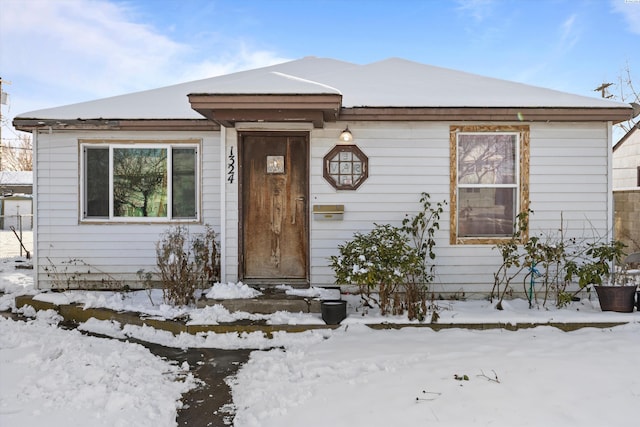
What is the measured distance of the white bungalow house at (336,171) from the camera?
277 inches

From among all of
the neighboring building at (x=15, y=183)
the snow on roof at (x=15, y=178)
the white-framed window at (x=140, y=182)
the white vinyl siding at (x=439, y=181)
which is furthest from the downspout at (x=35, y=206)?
the snow on roof at (x=15, y=178)

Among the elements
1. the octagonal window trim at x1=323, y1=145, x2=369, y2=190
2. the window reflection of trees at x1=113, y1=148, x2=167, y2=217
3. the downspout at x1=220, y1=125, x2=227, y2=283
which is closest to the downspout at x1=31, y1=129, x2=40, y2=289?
the window reflection of trees at x1=113, y1=148, x2=167, y2=217

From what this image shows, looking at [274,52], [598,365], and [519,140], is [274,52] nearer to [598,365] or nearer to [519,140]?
[519,140]

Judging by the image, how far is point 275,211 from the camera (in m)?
7.39

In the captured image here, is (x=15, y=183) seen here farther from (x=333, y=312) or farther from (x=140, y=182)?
(x=333, y=312)

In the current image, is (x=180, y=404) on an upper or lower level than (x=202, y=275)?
lower

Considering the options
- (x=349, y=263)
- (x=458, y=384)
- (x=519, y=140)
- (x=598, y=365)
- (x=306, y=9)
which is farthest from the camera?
(x=306, y=9)

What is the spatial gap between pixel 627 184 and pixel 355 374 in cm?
1812

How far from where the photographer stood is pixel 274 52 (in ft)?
49.0

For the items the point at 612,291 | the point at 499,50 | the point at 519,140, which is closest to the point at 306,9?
the point at 499,50

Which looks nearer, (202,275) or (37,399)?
(37,399)

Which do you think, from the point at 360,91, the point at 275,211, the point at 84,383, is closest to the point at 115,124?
the point at 275,211

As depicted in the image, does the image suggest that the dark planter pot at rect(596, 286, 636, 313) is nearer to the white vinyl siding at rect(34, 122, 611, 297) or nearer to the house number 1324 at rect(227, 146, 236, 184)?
the white vinyl siding at rect(34, 122, 611, 297)

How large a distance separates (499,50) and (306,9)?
6.05 m
